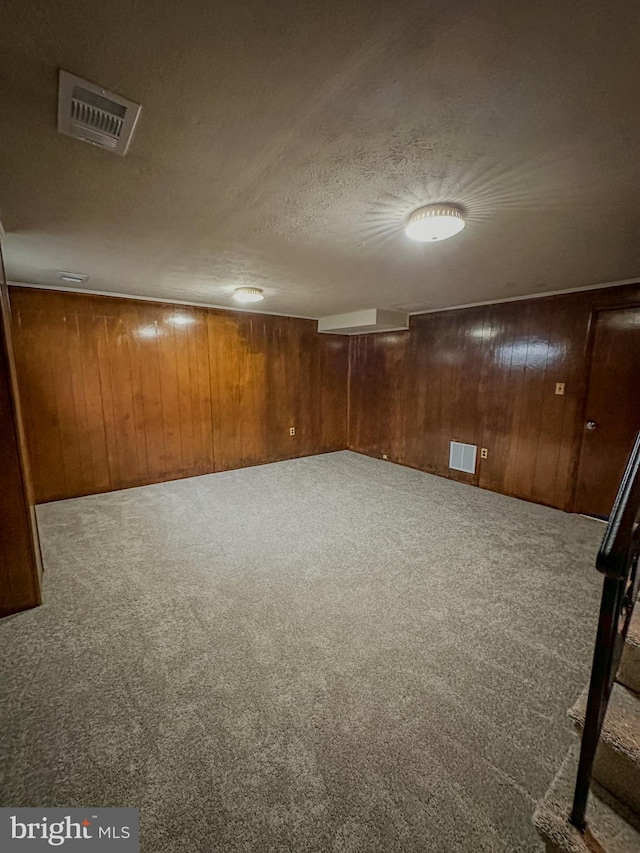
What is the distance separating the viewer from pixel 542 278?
3.00 m

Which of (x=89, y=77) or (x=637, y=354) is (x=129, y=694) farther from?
(x=637, y=354)

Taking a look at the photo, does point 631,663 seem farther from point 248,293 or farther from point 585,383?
point 248,293

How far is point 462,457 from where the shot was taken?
4.45 metres

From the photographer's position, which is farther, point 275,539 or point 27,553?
point 275,539

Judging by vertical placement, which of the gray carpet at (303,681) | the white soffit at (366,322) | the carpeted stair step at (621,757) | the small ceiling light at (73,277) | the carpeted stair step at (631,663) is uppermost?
the small ceiling light at (73,277)

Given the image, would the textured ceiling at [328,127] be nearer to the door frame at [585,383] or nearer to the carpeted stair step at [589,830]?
the door frame at [585,383]

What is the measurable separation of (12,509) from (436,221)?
9.26ft

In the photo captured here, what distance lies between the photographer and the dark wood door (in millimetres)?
3090

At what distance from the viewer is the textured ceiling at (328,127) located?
32.1 inches

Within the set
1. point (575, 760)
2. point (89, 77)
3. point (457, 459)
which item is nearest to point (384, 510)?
point (457, 459)

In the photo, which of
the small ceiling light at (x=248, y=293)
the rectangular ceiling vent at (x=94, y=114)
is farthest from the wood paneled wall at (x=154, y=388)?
the rectangular ceiling vent at (x=94, y=114)

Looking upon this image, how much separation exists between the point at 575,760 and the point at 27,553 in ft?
9.22
